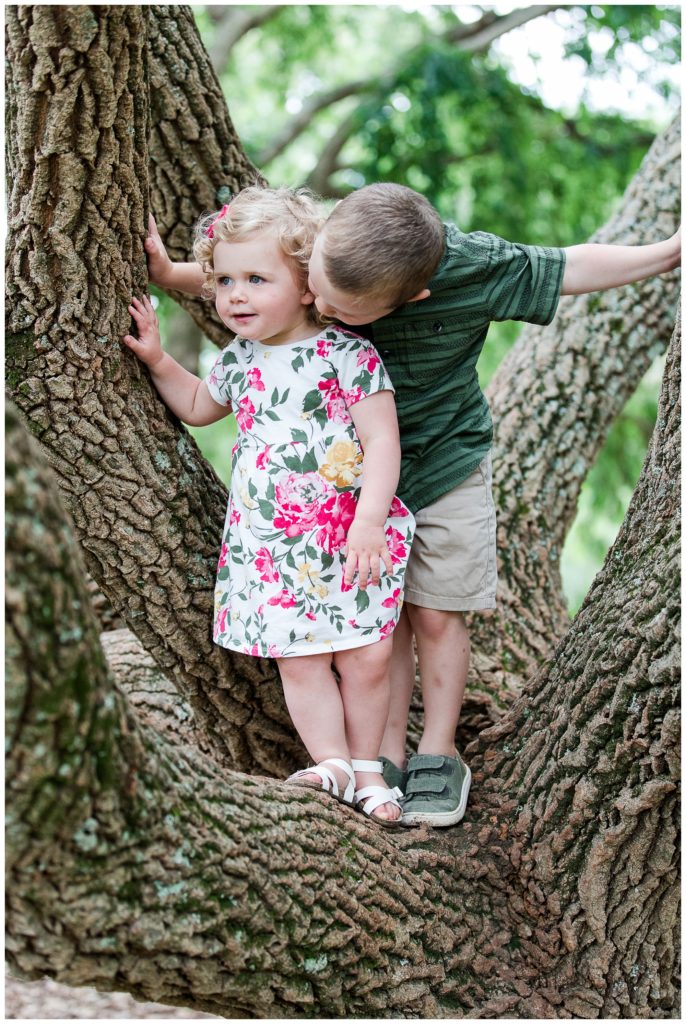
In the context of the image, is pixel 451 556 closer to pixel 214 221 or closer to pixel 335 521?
pixel 335 521

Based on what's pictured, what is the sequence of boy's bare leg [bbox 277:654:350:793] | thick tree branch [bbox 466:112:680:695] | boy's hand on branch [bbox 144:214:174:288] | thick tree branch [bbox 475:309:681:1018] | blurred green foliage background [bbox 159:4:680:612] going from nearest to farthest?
thick tree branch [bbox 475:309:681:1018] < boy's hand on branch [bbox 144:214:174:288] < boy's bare leg [bbox 277:654:350:793] < thick tree branch [bbox 466:112:680:695] < blurred green foliage background [bbox 159:4:680:612]

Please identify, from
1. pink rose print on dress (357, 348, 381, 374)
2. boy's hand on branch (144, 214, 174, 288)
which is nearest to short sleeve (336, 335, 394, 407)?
pink rose print on dress (357, 348, 381, 374)

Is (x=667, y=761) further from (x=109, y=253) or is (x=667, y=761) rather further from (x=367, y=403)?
(x=109, y=253)

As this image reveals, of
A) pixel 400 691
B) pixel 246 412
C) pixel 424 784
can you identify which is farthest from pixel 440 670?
pixel 246 412

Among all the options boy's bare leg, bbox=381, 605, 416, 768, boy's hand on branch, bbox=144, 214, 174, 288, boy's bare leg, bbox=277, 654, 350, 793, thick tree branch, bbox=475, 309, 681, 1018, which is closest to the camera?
thick tree branch, bbox=475, 309, 681, 1018

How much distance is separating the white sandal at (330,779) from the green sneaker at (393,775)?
180 millimetres

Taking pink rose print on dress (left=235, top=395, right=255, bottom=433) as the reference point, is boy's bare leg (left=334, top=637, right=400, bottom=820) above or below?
below

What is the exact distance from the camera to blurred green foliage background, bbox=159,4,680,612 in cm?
655

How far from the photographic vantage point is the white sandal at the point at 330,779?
2.09 m

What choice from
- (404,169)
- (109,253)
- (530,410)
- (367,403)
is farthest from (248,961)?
(404,169)

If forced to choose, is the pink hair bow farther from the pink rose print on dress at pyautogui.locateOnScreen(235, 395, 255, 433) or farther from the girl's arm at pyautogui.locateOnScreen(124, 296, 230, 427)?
the pink rose print on dress at pyautogui.locateOnScreen(235, 395, 255, 433)

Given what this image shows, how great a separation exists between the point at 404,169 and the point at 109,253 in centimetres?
503

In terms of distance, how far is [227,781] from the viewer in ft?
5.82

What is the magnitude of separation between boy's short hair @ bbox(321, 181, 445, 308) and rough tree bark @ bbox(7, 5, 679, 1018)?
39cm
